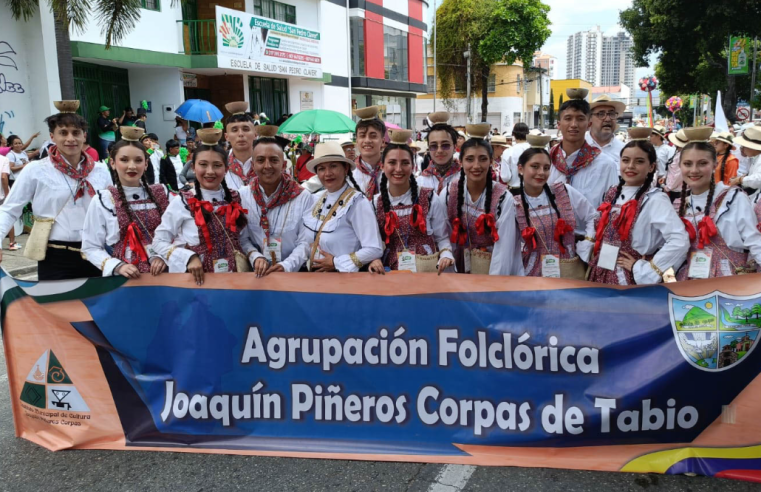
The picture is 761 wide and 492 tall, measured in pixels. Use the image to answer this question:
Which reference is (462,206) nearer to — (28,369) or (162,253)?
(162,253)

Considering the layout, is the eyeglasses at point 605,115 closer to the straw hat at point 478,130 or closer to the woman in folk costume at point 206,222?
the straw hat at point 478,130

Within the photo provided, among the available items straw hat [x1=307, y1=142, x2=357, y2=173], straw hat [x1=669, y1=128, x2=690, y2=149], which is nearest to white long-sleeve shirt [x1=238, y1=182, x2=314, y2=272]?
straw hat [x1=307, y1=142, x2=357, y2=173]

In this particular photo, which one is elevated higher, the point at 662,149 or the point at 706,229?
the point at 662,149

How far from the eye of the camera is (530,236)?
4227mm

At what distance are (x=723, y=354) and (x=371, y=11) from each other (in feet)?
102

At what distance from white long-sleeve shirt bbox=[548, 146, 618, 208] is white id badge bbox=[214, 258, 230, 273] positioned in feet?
8.41

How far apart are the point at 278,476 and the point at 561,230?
234 centimetres

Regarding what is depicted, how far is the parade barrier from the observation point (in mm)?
3303

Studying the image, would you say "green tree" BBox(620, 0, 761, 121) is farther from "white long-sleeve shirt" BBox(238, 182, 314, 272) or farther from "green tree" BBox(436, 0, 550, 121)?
"white long-sleeve shirt" BBox(238, 182, 314, 272)

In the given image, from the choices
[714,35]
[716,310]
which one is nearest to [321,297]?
[716,310]

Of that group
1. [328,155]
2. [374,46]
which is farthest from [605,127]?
[374,46]

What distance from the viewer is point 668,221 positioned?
3.81m

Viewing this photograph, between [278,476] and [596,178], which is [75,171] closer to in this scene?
[278,476]

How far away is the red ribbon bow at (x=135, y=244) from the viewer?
4109mm
